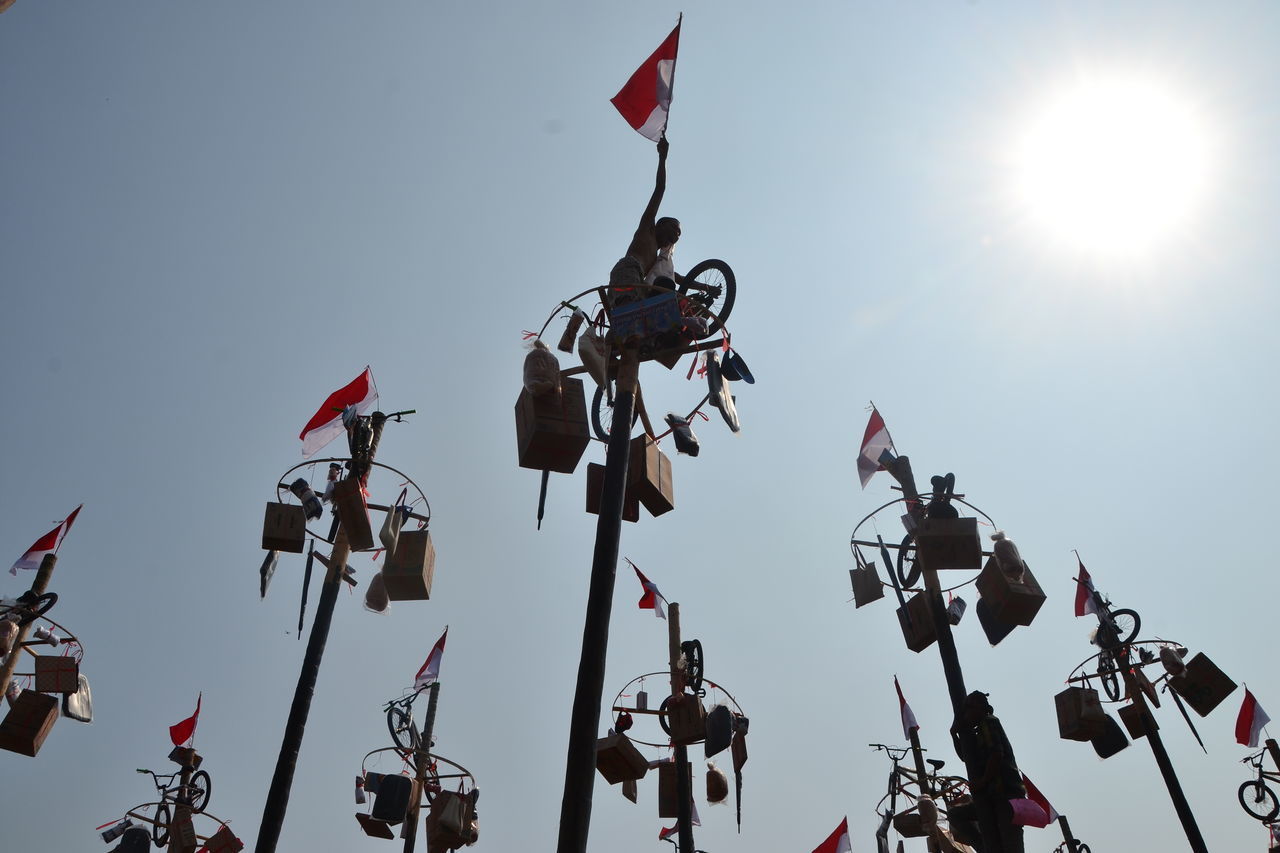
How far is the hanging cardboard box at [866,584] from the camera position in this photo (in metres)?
10.4

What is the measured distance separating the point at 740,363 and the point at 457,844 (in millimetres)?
12307

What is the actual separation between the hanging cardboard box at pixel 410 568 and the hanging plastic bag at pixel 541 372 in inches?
138

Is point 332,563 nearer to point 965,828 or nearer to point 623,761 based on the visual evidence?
point 623,761

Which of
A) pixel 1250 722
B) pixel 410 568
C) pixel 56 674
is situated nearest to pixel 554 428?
pixel 410 568

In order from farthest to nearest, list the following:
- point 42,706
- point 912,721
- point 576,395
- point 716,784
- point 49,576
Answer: point 912,721, point 716,784, point 49,576, point 42,706, point 576,395

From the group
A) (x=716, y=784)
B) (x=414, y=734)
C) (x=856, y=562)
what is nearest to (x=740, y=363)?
(x=856, y=562)

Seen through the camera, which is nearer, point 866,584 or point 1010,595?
point 1010,595

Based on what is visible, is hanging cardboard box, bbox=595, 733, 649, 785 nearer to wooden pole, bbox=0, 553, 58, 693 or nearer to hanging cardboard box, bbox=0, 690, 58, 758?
hanging cardboard box, bbox=0, 690, 58, 758

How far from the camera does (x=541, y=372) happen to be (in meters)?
6.93

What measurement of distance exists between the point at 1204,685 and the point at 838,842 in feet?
27.6

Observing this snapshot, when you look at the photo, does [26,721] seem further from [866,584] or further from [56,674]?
[866,584]

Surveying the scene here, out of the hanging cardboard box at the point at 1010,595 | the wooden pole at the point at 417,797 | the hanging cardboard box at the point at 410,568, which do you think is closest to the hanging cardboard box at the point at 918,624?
the hanging cardboard box at the point at 1010,595

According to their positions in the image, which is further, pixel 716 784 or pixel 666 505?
pixel 716 784

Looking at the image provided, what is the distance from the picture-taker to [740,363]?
845 centimetres
